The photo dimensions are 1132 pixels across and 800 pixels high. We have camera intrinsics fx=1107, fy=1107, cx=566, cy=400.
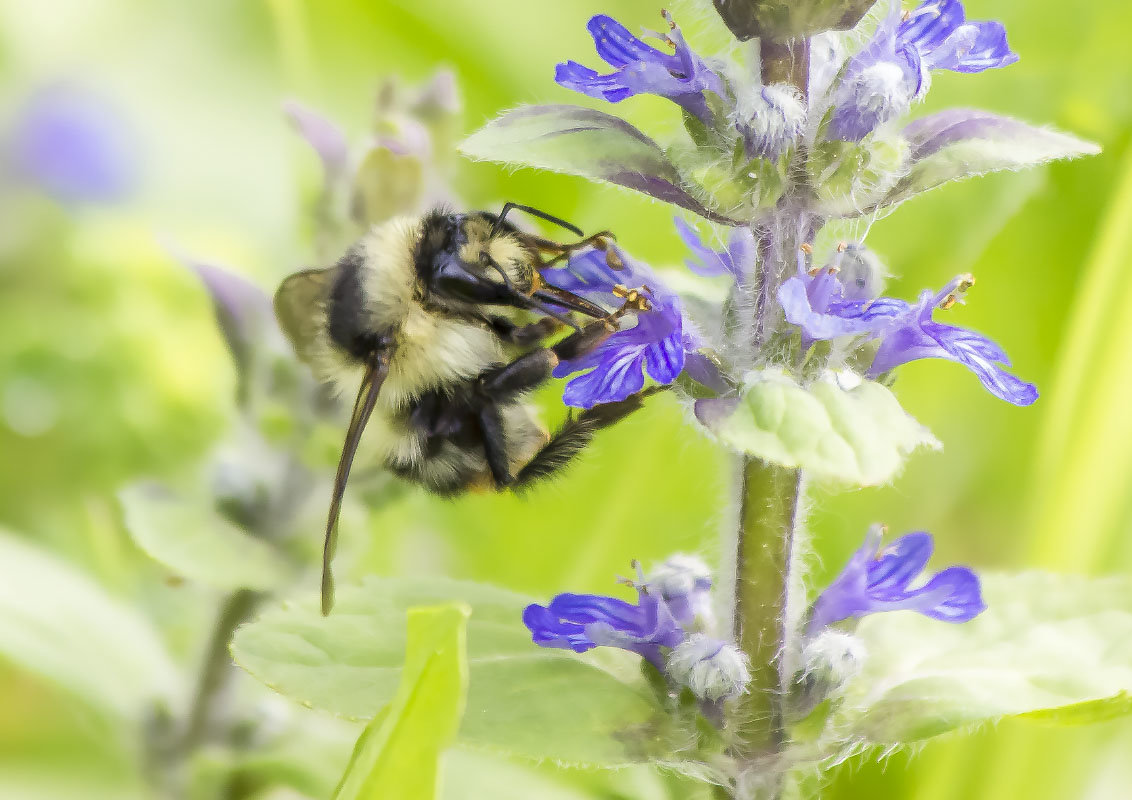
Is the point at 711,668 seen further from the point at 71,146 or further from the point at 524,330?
the point at 71,146

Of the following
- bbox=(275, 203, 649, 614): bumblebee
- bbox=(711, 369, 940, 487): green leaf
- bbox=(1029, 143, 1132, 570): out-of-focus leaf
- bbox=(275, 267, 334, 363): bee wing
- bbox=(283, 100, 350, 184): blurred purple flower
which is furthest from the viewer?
bbox=(1029, 143, 1132, 570): out-of-focus leaf

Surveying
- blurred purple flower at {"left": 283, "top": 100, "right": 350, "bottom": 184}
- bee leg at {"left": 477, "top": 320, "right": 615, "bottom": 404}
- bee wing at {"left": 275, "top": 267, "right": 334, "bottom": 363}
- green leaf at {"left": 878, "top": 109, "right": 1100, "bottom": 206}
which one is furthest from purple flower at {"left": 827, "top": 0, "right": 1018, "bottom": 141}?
blurred purple flower at {"left": 283, "top": 100, "right": 350, "bottom": 184}

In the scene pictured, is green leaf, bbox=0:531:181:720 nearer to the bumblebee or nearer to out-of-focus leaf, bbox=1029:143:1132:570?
the bumblebee

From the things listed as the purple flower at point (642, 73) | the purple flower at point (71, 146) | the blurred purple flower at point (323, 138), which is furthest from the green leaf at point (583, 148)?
the purple flower at point (71, 146)

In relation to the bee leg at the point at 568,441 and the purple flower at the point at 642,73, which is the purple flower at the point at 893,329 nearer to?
the purple flower at the point at 642,73

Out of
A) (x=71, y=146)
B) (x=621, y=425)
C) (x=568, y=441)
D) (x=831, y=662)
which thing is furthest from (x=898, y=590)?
(x=71, y=146)

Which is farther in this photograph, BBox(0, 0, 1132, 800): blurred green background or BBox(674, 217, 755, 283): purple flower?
BBox(0, 0, 1132, 800): blurred green background

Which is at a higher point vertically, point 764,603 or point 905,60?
point 905,60
